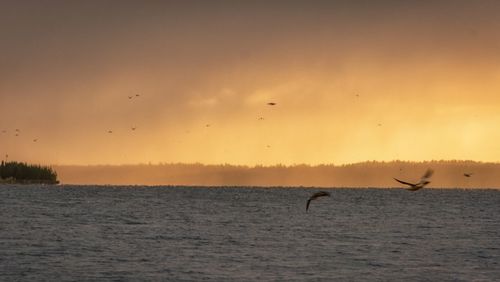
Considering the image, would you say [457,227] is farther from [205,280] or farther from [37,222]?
[205,280]

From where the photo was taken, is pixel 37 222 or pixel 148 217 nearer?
pixel 37 222

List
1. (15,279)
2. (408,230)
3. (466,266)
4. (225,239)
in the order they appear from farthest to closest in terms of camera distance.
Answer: (408,230) → (225,239) → (466,266) → (15,279)

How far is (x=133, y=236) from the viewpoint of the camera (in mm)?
96000

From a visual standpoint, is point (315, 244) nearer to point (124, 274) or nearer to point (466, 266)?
point (466, 266)

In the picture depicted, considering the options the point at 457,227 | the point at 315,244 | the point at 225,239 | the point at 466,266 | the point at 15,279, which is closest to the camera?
the point at 15,279

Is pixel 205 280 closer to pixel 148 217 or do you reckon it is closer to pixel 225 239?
pixel 225 239

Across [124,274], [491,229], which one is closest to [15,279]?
[124,274]

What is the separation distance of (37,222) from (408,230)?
1756 inches

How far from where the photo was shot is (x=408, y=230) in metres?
114

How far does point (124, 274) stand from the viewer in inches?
2388

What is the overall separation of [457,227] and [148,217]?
43.6 m

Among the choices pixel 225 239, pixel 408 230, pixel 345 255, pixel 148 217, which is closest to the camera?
pixel 345 255

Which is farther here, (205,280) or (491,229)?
(491,229)

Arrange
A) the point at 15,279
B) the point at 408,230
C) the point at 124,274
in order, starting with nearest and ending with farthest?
the point at 15,279
the point at 124,274
the point at 408,230
